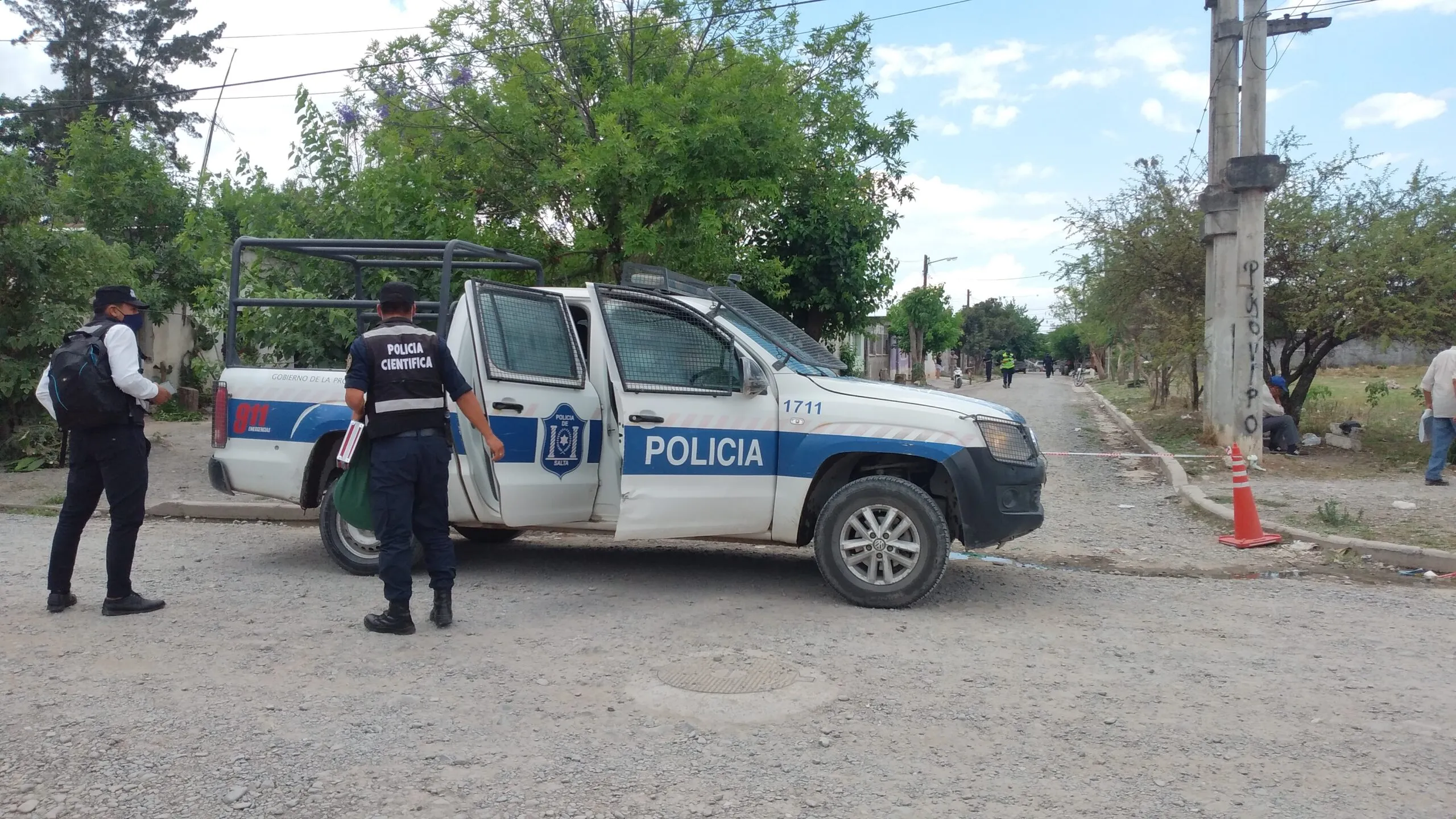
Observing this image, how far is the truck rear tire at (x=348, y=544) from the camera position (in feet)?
22.2

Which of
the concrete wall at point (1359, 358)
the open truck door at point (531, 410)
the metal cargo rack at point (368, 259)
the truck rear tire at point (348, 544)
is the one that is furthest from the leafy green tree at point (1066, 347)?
the truck rear tire at point (348, 544)

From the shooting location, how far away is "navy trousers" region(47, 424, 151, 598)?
219 inches

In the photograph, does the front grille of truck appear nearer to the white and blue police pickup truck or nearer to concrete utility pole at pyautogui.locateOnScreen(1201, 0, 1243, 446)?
the white and blue police pickup truck

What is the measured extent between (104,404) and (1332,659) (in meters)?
6.17

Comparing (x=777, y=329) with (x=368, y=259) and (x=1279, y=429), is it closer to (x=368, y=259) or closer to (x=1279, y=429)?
(x=368, y=259)

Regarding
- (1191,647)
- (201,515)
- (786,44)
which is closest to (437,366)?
(1191,647)

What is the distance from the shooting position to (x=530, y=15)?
460 inches

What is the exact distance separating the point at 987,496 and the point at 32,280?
423 inches

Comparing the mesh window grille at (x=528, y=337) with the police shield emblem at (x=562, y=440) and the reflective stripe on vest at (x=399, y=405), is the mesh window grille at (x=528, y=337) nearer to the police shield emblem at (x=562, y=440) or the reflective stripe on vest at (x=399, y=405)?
the police shield emblem at (x=562, y=440)

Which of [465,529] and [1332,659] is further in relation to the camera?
[465,529]

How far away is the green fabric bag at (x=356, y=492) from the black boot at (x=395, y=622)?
1.51ft

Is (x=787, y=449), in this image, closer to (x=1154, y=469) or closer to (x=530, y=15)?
(x=530, y=15)

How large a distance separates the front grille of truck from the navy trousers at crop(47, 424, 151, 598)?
453 centimetres

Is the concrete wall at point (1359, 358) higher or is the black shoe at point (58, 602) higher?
the concrete wall at point (1359, 358)
